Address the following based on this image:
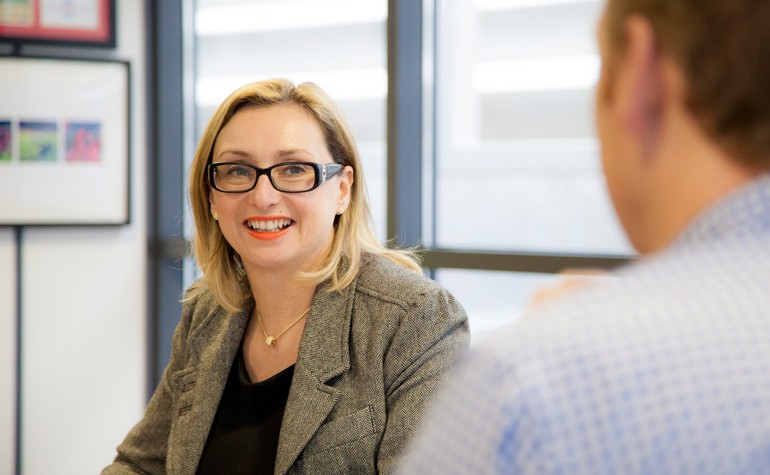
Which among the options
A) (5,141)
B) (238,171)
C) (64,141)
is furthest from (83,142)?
(238,171)

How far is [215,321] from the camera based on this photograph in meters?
2.16

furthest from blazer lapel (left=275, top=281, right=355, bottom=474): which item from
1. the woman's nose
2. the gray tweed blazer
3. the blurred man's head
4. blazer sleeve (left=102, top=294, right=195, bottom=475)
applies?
the blurred man's head

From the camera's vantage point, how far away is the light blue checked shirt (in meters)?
0.52

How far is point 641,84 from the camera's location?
57cm

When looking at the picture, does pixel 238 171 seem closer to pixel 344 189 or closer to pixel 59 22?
pixel 344 189

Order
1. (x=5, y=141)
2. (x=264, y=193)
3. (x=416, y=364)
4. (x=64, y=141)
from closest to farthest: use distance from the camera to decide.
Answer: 1. (x=416, y=364)
2. (x=264, y=193)
3. (x=5, y=141)
4. (x=64, y=141)

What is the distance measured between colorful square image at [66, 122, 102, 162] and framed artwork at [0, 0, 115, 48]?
0.31 meters

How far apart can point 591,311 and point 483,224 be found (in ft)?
8.42

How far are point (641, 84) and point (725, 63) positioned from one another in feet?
0.17

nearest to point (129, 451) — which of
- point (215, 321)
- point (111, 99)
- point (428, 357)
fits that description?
point (215, 321)

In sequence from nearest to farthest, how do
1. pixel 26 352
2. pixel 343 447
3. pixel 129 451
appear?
pixel 343 447
pixel 129 451
pixel 26 352

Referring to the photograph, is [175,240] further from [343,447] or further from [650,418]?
[650,418]

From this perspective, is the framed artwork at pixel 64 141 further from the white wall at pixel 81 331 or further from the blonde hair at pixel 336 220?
the blonde hair at pixel 336 220

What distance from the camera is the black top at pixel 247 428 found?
75.2 inches
